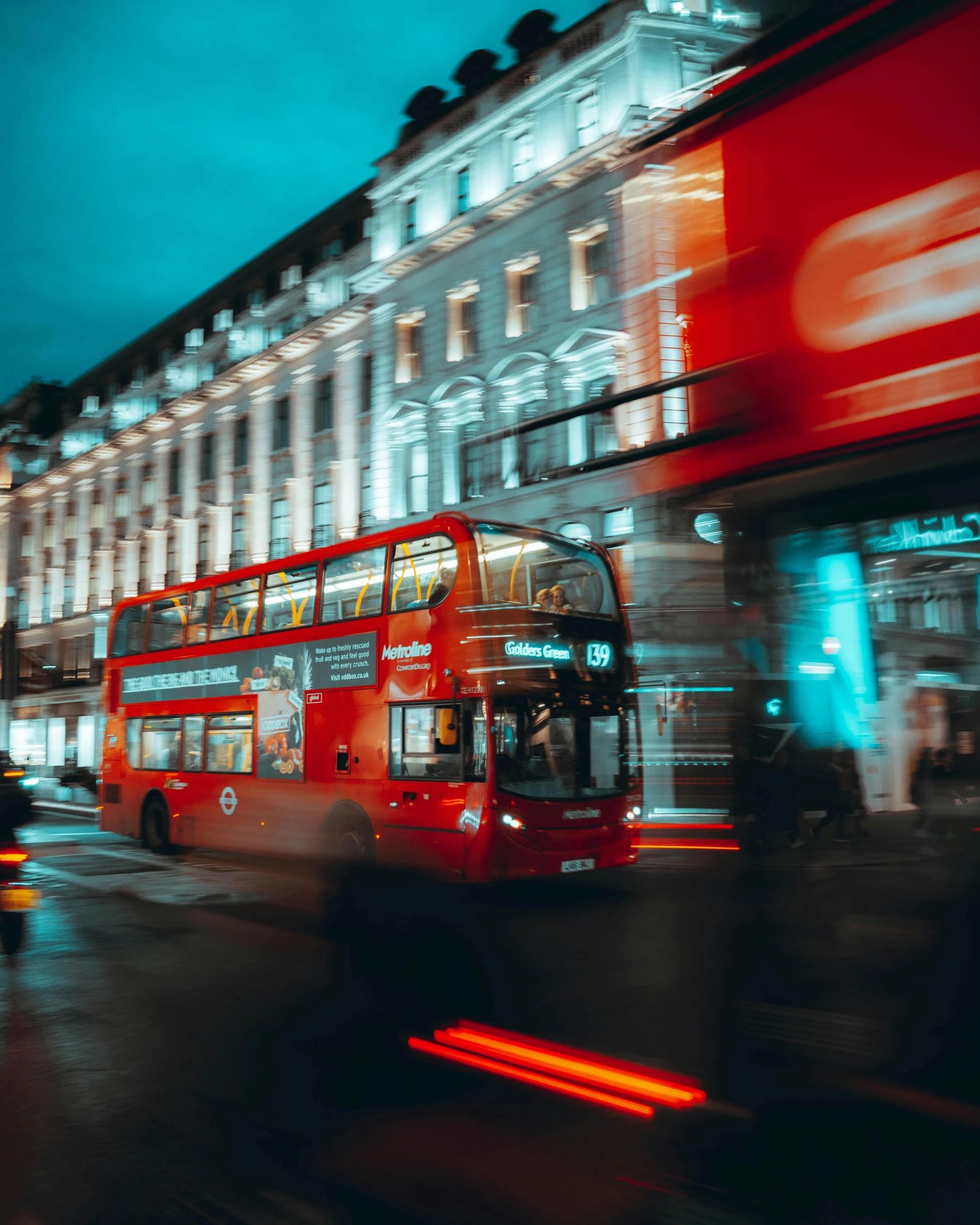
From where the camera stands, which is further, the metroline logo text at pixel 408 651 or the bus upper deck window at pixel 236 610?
the bus upper deck window at pixel 236 610

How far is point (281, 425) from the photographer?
35.8m

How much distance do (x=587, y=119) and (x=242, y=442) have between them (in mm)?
18285

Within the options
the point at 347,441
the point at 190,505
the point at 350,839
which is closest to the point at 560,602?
the point at 350,839

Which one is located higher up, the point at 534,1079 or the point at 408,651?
the point at 408,651

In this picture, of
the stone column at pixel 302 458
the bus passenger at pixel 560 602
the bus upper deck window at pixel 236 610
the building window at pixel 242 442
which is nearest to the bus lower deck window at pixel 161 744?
the bus upper deck window at pixel 236 610

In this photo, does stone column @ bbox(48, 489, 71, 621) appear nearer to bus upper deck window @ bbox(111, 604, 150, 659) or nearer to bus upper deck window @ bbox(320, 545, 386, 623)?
bus upper deck window @ bbox(111, 604, 150, 659)

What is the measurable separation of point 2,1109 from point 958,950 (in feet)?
14.6

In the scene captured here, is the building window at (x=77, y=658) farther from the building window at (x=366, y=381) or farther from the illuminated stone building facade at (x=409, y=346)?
the building window at (x=366, y=381)

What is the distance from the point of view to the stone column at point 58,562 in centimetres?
5147

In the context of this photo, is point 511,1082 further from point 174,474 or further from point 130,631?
point 174,474

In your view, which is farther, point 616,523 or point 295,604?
point 616,523

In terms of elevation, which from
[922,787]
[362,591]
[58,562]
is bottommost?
[922,787]

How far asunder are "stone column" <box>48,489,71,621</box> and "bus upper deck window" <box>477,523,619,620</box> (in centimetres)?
4457

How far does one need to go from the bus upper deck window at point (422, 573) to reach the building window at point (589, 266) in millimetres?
14540
